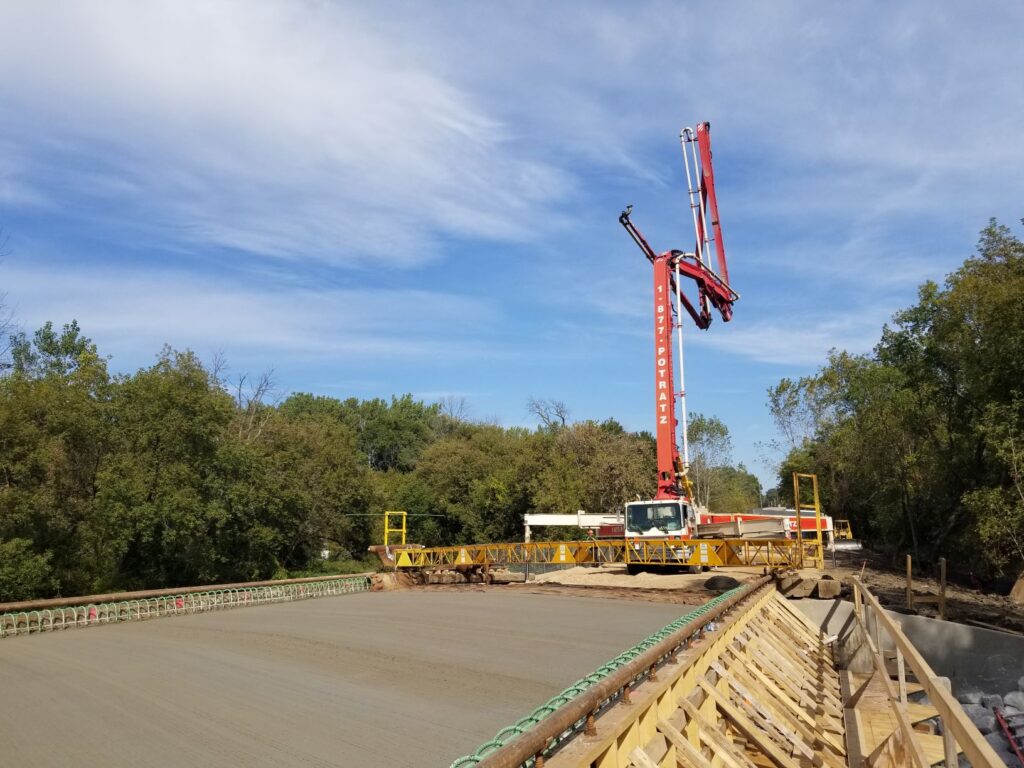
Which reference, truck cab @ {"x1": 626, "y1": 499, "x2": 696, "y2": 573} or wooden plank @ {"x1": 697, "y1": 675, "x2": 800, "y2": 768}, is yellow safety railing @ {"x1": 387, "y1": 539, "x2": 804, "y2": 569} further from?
wooden plank @ {"x1": 697, "y1": 675, "x2": 800, "y2": 768}

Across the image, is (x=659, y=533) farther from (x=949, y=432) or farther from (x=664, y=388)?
(x=949, y=432)

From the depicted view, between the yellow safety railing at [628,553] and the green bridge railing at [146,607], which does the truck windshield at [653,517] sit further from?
the green bridge railing at [146,607]

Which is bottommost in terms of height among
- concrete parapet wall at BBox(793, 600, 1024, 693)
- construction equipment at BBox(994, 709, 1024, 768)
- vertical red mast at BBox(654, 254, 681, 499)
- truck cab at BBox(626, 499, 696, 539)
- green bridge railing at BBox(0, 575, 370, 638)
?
construction equipment at BBox(994, 709, 1024, 768)

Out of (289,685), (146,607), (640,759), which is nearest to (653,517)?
(146,607)

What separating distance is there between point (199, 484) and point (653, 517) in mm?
16821

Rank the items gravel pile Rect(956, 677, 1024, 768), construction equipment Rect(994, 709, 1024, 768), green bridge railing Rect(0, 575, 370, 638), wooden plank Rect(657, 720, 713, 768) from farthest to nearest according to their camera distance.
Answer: green bridge railing Rect(0, 575, 370, 638), gravel pile Rect(956, 677, 1024, 768), construction equipment Rect(994, 709, 1024, 768), wooden plank Rect(657, 720, 713, 768)

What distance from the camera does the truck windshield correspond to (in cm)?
2198

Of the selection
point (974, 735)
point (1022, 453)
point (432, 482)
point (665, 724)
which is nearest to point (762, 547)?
point (1022, 453)

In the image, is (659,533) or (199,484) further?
(199,484)

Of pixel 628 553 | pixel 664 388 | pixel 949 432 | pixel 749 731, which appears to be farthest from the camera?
pixel 949 432

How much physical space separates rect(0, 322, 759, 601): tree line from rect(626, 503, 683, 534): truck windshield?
15.4 m

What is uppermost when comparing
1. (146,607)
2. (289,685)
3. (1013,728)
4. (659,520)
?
(659,520)

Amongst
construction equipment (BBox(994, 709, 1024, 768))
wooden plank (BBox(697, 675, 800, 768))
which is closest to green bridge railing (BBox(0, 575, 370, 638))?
wooden plank (BBox(697, 675, 800, 768))

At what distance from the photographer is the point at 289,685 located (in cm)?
852
